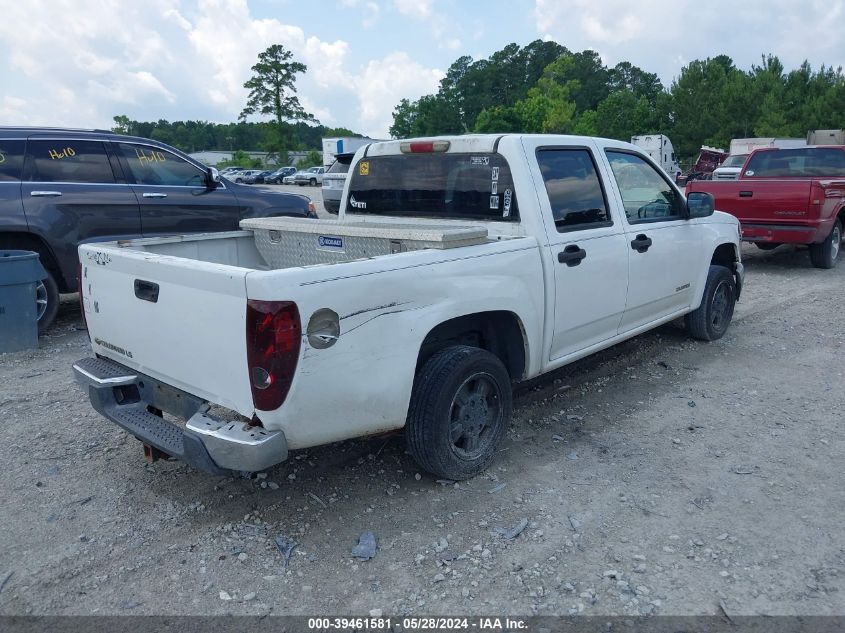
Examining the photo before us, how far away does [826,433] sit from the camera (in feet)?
14.6

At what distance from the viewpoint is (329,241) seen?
14.3 ft

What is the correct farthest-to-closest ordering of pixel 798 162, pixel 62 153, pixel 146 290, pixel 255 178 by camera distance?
pixel 255 178 < pixel 798 162 < pixel 62 153 < pixel 146 290

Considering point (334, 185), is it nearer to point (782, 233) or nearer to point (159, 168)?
point (159, 168)

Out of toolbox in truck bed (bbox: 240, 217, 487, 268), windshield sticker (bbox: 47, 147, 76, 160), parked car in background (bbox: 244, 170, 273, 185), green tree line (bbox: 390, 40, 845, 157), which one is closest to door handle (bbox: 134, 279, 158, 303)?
toolbox in truck bed (bbox: 240, 217, 487, 268)

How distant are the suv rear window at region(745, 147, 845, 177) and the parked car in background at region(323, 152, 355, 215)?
818 centimetres

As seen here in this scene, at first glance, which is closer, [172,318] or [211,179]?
[172,318]

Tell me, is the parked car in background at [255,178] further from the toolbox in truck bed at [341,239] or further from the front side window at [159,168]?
the toolbox in truck bed at [341,239]

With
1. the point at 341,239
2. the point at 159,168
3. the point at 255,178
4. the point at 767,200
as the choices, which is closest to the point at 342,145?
the point at 255,178

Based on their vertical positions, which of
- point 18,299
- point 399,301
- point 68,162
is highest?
point 68,162

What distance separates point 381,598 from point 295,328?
1.20m

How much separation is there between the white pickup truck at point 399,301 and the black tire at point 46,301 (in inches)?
116

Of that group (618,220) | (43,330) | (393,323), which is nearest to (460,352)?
(393,323)

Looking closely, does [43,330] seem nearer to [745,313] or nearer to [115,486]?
[115,486]

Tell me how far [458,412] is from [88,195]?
510cm
